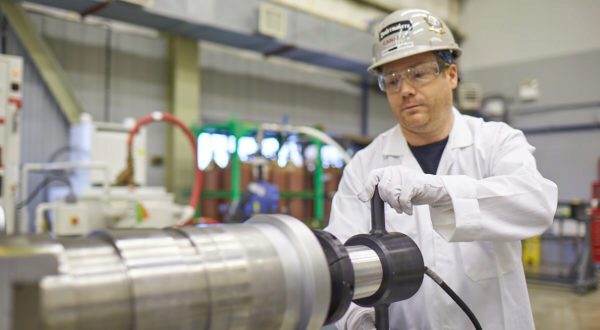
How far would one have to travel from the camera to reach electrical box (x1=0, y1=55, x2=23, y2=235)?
280cm

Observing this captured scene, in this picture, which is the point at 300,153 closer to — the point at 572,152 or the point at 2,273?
the point at 572,152

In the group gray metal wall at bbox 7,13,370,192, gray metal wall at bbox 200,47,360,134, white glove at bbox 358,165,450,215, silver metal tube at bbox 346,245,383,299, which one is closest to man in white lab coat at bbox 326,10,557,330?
white glove at bbox 358,165,450,215

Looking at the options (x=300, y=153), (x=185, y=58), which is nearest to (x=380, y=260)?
(x=185, y=58)

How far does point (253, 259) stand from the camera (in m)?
0.52

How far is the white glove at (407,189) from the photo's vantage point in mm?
800

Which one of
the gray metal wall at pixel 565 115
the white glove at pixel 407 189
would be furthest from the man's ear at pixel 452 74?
the gray metal wall at pixel 565 115

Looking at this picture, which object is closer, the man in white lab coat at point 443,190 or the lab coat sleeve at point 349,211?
the man in white lab coat at point 443,190

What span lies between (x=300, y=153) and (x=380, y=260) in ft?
17.8

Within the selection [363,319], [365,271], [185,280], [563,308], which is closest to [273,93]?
[563,308]

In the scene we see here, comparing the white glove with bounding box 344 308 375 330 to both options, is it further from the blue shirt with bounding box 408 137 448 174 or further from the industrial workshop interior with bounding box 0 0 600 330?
the blue shirt with bounding box 408 137 448 174

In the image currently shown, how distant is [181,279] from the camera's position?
47 cm

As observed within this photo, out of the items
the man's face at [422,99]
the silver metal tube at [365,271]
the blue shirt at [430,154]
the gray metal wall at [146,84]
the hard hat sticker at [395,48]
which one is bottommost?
the silver metal tube at [365,271]

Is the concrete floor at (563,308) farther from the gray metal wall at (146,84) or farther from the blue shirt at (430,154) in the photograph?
the gray metal wall at (146,84)

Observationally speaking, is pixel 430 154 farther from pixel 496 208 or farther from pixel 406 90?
pixel 496 208
